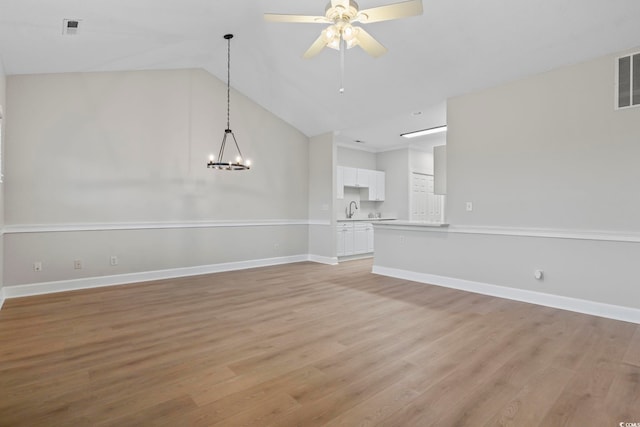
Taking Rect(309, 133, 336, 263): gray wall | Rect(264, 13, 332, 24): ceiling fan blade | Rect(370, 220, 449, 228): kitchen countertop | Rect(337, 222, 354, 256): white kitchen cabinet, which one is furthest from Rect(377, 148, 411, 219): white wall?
Rect(264, 13, 332, 24): ceiling fan blade

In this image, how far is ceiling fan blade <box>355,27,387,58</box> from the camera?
2803 millimetres

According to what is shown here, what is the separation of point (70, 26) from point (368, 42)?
3.35 metres

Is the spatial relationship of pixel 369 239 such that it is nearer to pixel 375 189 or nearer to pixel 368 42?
pixel 375 189

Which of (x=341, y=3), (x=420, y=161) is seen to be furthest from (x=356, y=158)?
(x=341, y=3)

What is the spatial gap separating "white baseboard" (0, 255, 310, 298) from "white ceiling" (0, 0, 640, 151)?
296 centimetres

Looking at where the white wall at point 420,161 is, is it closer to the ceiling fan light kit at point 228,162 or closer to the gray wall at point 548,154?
the gray wall at point 548,154

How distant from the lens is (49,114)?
457 cm

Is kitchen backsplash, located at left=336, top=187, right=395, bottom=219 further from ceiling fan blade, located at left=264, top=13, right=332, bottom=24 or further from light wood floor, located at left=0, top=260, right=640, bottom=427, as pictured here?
ceiling fan blade, located at left=264, top=13, right=332, bottom=24

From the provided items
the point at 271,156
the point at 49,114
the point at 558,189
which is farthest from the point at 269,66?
the point at 558,189

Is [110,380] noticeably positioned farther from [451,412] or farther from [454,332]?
[454,332]

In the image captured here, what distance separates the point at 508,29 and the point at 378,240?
3.67 m

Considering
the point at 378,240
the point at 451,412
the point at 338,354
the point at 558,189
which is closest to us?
the point at 451,412

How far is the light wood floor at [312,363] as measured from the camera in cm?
190

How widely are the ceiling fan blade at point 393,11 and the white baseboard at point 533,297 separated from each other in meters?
3.61
